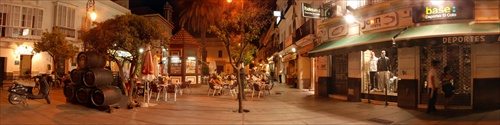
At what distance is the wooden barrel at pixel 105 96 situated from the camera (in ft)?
29.1

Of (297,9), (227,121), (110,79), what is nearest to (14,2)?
(110,79)

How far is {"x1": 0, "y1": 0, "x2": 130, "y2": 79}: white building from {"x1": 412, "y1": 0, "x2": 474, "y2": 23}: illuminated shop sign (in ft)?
65.8

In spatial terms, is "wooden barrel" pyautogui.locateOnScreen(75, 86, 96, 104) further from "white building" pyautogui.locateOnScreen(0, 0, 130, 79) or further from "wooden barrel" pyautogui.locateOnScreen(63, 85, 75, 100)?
"white building" pyautogui.locateOnScreen(0, 0, 130, 79)

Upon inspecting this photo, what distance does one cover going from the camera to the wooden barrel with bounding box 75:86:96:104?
30.9 feet

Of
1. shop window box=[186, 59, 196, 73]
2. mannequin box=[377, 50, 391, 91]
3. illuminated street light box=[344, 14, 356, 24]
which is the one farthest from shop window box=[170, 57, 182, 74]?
mannequin box=[377, 50, 391, 91]

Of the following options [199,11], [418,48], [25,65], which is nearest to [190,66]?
[199,11]

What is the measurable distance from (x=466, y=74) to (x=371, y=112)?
3.43 meters

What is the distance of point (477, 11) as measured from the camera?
8602 millimetres

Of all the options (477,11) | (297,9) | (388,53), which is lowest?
(388,53)

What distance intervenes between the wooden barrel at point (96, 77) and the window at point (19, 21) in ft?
56.5

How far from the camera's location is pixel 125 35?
384 inches

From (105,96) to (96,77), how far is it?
29.1 inches

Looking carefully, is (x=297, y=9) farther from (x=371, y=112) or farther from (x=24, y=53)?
(x=24, y=53)

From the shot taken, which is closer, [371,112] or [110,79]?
[371,112]
